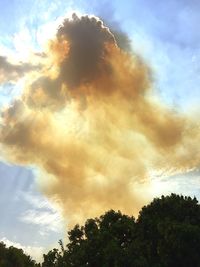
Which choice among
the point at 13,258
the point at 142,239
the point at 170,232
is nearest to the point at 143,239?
the point at 142,239

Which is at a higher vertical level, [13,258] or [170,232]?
[13,258]

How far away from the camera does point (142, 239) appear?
55312 millimetres

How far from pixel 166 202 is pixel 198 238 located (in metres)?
6.63

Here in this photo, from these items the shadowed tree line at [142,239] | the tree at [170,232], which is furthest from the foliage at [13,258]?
the tree at [170,232]

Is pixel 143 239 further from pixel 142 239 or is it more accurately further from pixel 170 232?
pixel 170 232

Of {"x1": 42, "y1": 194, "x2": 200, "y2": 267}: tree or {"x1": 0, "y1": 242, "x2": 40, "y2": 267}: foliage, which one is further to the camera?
{"x1": 0, "y1": 242, "x2": 40, "y2": 267}: foliage

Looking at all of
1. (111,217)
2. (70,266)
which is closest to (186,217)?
(111,217)

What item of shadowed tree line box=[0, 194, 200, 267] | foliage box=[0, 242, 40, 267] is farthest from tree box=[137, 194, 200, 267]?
foliage box=[0, 242, 40, 267]

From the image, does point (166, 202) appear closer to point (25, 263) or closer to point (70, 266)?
point (70, 266)

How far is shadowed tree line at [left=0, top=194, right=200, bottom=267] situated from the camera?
51.9 m

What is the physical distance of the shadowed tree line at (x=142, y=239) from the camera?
170 ft

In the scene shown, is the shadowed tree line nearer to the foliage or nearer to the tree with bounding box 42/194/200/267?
the tree with bounding box 42/194/200/267

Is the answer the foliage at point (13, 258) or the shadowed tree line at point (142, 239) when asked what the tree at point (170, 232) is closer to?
the shadowed tree line at point (142, 239)

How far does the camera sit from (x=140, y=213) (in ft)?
189
